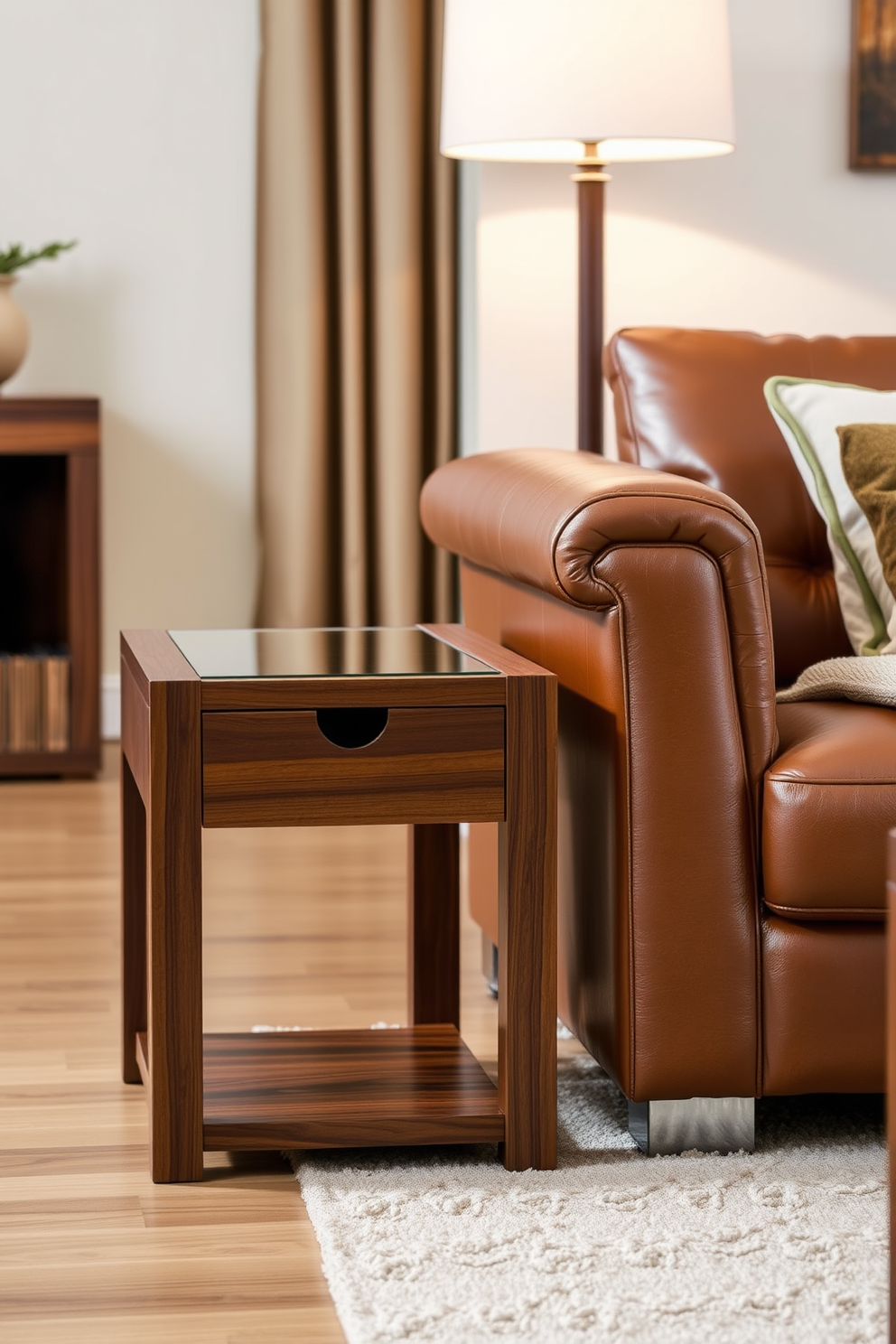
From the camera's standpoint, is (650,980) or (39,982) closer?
(650,980)

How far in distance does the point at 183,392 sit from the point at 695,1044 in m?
2.76

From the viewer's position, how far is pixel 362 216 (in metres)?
3.92

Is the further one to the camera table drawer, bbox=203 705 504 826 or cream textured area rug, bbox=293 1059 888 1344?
table drawer, bbox=203 705 504 826

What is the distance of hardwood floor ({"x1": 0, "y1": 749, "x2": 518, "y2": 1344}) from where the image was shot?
1.37 m

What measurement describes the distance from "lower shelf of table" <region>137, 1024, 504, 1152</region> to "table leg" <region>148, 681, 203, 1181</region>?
37mm

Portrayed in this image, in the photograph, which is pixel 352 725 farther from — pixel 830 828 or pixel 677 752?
pixel 830 828

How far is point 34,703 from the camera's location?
365 centimetres

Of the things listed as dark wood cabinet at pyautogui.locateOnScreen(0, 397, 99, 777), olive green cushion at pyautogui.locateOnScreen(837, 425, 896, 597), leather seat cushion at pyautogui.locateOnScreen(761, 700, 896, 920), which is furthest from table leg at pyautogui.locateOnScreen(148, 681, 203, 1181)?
dark wood cabinet at pyautogui.locateOnScreen(0, 397, 99, 777)

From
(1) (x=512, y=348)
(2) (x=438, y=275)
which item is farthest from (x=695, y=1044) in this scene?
(2) (x=438, y=275)

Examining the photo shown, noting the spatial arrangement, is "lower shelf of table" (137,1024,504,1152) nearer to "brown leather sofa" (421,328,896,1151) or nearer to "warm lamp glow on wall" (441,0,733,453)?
"brown leather sofa" (421,328,896,1151)

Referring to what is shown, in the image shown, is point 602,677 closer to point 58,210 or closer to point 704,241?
point 704,241

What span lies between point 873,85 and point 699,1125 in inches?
70.9

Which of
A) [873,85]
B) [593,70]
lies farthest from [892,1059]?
[873,85]

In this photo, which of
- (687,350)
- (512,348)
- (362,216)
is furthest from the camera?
(362,216)
